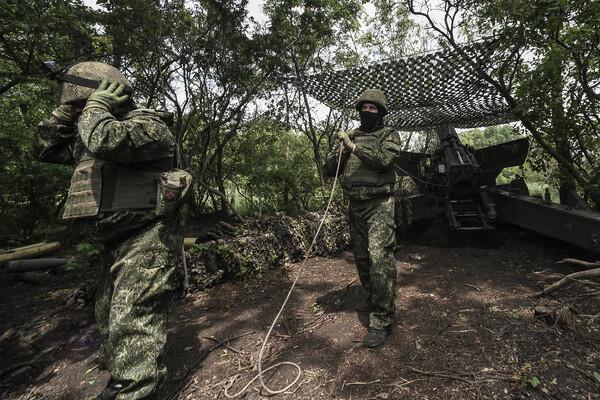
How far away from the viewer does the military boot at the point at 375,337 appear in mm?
2512

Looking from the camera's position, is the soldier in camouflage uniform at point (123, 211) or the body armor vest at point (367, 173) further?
the body armor vest at point (367, 173)

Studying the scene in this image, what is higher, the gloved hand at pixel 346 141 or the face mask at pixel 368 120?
the face mask at pixel 368 120

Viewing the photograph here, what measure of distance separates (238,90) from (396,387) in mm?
6130

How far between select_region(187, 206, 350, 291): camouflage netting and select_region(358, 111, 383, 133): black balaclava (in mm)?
2397

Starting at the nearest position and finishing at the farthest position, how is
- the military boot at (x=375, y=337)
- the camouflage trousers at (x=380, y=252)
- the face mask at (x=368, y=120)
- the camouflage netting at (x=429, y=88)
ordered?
the military boot at (x=375, y=337) → the camouflage trousers at (x=380, y=252) → the face mask at (x=368, y=120) → the camouflage netting at (x=429, y=88)

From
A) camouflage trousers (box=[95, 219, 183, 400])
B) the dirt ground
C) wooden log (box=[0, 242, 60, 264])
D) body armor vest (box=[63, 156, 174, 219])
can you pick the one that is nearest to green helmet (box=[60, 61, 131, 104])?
body armor vest (box=[63, 156, 174, 219])

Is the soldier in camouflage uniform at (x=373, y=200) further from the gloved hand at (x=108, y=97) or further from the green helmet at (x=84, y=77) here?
the green helmet at (x=84, y=77)

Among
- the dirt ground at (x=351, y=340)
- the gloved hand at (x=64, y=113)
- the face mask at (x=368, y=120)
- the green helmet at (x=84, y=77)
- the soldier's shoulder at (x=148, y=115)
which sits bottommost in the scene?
the dirt ground at (x=351, y=340)

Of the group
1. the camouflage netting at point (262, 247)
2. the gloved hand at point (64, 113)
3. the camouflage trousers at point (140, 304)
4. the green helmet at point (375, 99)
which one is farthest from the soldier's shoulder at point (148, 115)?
the camouflage netting at point (262, 247)

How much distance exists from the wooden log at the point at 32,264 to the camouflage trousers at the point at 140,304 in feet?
12.5

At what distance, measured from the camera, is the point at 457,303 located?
10.5ft

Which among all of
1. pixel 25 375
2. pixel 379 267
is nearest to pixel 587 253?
pixel 379 267

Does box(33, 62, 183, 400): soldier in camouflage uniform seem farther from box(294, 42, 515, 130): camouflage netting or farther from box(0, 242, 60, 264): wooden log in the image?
box(0, 242, 60, 264): wooden log

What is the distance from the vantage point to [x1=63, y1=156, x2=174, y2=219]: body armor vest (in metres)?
2.08
